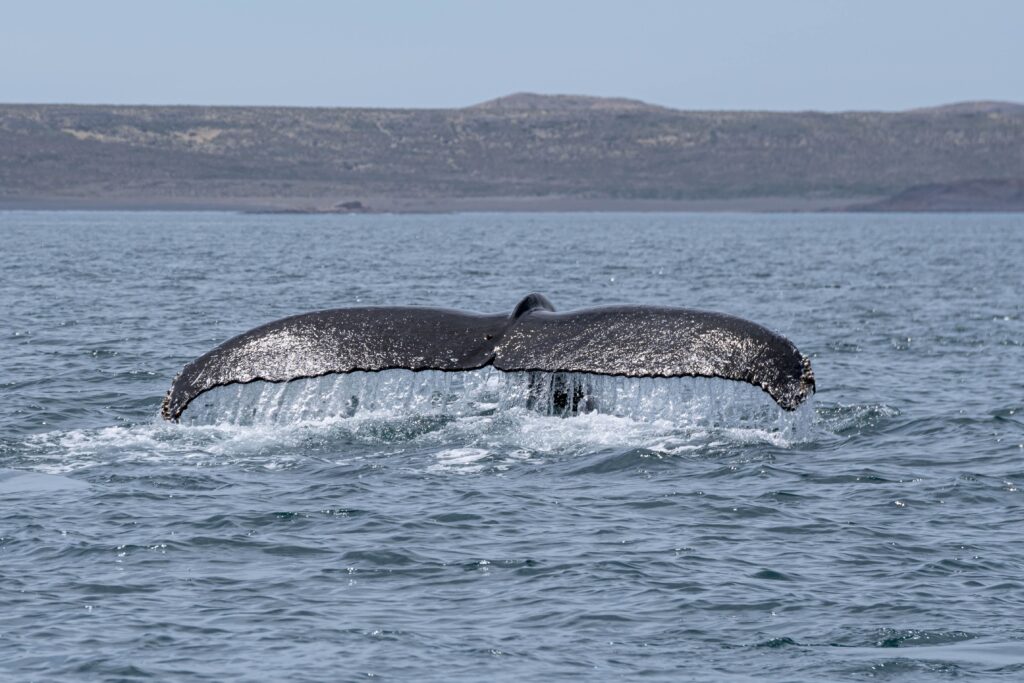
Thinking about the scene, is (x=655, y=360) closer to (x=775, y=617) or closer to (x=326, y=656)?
(x=775, y=617)

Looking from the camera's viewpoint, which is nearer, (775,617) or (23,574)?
(775,617)

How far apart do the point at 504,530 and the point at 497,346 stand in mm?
1155

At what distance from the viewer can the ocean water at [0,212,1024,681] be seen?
26.1 ft

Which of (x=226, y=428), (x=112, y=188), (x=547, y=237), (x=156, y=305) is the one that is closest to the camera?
(x=226, y=428)

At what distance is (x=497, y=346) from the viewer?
10.2 meters

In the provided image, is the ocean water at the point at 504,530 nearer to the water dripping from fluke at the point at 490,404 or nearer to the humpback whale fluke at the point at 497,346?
the water dripping from fluke at the point at 490,404

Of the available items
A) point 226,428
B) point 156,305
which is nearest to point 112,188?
point 156,305

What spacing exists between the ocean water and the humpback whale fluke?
49 centimetres

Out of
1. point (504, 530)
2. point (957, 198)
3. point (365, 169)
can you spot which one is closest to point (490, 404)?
point (504, 530)

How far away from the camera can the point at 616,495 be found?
11.1 meters

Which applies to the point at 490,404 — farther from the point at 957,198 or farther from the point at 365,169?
the point at 957,198

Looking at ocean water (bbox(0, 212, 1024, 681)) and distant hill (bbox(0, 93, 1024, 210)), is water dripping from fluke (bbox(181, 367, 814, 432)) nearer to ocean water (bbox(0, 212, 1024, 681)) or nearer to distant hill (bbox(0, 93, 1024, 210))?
ocean water (bbox(0, 212, 1024, 681))

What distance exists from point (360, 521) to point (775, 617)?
9.76 ft

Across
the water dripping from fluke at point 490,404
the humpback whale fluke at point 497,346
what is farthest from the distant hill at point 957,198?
the humpback whale fluke at point 497,346
